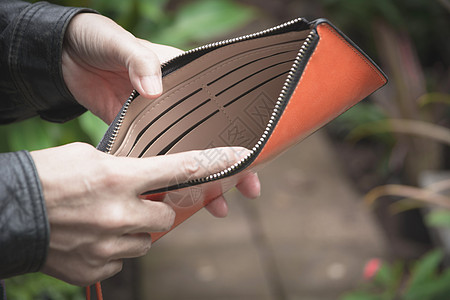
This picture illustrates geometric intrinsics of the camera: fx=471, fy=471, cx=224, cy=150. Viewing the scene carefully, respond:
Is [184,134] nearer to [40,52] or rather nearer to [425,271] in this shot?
[40,52]

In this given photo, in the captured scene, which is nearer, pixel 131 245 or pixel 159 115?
pixel 131 245

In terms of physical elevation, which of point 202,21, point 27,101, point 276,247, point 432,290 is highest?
point 202,21

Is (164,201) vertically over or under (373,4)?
under

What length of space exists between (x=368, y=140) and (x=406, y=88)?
27.9 inches

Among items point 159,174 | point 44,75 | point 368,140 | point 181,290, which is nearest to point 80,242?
point 159,174

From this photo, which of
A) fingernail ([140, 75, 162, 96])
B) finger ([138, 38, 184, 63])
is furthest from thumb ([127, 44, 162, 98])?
finger ([138, 38, 184, 63])

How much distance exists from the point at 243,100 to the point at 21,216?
441mm

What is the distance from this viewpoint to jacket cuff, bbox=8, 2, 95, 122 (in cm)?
75

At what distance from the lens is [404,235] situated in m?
2.08

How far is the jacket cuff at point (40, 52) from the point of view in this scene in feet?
2.47

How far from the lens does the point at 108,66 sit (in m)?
0.79

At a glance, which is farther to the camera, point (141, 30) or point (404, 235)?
point (404, 235)

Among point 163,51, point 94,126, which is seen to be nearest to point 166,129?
point 163,51

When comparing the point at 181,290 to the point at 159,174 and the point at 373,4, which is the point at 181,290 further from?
the point at 373,4
